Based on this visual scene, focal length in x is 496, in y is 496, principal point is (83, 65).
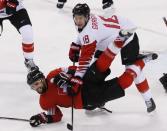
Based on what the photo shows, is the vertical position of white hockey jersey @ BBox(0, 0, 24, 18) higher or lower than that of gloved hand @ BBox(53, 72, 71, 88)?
higher

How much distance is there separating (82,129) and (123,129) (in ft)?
0.84

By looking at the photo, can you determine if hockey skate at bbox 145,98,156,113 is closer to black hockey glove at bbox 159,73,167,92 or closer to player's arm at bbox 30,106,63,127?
black hockey glove at bbox 159,73,167,92

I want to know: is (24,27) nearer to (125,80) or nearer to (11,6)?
(11,6)

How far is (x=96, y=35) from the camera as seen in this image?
10.0 feet

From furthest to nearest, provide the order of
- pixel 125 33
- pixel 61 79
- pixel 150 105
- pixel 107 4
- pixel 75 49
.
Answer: pixel 107 4
pixel 75 49
pixel 150 105
pixel 61 79
pixel 125 33

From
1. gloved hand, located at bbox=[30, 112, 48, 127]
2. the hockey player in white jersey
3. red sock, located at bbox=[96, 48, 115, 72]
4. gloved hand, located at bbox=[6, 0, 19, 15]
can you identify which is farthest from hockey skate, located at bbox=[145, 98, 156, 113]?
gloved hand, located at bbox=[6, 0, 19, 15]

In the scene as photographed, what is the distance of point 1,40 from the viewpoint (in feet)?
15.7

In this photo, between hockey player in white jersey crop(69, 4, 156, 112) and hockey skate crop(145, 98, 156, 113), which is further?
hockey skate crop(145, 98, 156, 113)

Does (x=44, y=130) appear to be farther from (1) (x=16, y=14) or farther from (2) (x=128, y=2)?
(2) (x=128, y=2)

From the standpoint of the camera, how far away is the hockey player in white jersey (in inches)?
119

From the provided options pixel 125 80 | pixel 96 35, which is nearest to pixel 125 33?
pixel 96 35

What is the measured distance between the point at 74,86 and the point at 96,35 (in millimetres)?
344

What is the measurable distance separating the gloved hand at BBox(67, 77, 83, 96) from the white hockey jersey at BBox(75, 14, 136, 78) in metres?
0.05

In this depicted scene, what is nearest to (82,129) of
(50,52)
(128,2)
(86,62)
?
(86,62)
